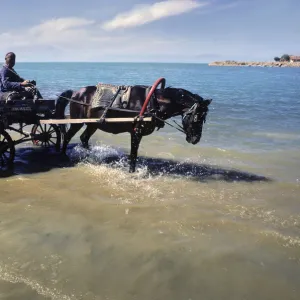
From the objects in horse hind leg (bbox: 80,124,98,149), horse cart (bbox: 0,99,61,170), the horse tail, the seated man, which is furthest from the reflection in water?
the seated man

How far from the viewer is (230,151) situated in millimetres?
12922

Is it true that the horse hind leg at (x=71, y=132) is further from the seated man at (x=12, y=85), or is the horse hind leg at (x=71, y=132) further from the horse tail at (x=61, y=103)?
the seated man at (x=12, y=85)

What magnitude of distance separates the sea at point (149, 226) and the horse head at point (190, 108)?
A: 1.34 meters

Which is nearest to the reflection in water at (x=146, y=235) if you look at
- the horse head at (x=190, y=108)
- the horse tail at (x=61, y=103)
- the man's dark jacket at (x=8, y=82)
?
the horse head at (x=190, y=108)

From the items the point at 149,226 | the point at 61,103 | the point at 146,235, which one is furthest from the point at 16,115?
the point at 146,235

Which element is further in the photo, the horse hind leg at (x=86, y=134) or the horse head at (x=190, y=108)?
the horse hind leg at (x=86, y=134)

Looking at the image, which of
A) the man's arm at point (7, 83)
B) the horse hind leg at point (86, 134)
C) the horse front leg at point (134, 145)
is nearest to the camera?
the horse front leg at point (134, 145)

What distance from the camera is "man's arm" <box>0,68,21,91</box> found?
9.66m

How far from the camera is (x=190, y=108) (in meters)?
9.02

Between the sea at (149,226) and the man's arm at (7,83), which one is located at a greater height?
the man's arm at (7,83)

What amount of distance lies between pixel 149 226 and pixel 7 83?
19.0ft

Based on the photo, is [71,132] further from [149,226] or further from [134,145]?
[149,226]

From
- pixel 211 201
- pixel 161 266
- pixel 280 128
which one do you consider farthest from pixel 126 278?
pixel 280 128

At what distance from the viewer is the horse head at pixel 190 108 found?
8.88m
